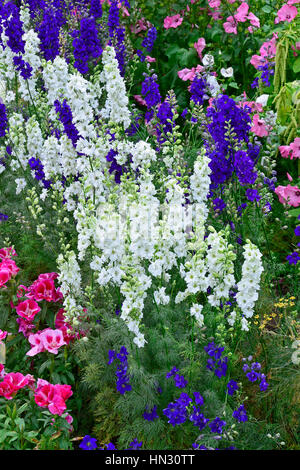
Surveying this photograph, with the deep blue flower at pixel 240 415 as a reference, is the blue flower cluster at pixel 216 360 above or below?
above

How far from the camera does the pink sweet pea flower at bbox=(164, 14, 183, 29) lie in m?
6.61

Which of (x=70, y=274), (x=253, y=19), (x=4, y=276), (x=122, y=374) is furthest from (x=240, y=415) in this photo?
(x=253, y=19)

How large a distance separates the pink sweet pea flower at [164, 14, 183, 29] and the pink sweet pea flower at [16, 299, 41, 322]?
156 inches

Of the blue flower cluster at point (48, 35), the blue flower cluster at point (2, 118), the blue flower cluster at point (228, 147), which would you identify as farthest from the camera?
the blue flower cluster at point (48, 35)

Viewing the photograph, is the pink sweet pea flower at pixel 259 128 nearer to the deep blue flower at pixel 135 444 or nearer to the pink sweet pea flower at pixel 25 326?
the pink sweet pea flower at pixel 25 326

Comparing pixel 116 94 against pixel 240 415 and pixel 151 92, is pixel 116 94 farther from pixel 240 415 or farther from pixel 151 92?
pixel 240 415

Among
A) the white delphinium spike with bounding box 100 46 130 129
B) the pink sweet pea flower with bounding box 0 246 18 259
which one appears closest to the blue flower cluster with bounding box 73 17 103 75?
the white delphinium spike with bounding box 100 46 130 129

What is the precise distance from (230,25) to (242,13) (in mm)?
174

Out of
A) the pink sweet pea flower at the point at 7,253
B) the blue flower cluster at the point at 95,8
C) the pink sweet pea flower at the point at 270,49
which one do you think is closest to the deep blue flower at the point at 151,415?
the pink sweet pea flower at the point at 7,253

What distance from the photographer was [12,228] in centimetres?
488

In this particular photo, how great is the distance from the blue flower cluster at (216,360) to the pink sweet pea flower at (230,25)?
389cm

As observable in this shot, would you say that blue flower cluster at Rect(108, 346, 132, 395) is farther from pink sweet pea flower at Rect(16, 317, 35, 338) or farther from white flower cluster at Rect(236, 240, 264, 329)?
pink sweet pea flower at Rect(16, 317, 35, 338)

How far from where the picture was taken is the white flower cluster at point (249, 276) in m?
2.87
